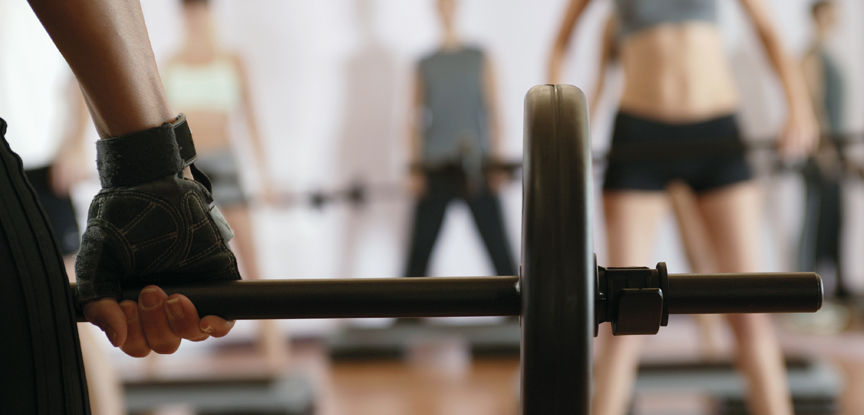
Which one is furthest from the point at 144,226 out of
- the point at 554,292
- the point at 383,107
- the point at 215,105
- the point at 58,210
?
the point at 383,107

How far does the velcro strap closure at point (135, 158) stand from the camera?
1.63 ft

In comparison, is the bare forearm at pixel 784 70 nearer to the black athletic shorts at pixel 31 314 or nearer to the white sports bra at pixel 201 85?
the black athletic shorts at pixel 31 314

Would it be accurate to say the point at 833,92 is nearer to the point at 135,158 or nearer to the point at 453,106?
the point at 453,106

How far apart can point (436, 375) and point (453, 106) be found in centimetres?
131

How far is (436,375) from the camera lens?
259 cm

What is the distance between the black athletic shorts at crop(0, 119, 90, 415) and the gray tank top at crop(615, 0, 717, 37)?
4.59 ft

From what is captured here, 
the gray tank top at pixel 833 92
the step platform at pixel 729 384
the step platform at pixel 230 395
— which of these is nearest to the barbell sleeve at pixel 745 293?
the step platform at pixel 729 384

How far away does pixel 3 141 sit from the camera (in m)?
0.45

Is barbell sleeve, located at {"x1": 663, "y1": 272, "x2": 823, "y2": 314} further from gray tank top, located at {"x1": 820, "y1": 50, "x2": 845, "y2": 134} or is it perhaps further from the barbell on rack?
gray tank top, located at {"x1": 820, "y1": 50, "x2": 845, "y2": 134}

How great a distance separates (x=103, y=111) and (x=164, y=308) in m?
0.16

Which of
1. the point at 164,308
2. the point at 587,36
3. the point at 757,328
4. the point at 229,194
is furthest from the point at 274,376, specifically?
the point at 587,36

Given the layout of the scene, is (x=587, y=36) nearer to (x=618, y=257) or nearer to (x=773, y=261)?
(x=773, y=261)

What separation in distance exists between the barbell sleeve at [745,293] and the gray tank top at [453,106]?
2.55 m

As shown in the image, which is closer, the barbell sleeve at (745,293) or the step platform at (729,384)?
the barbell sleeve at (745,293)
